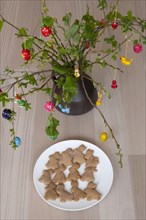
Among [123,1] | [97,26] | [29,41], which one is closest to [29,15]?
[123,1]

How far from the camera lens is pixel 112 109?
2.71 ft

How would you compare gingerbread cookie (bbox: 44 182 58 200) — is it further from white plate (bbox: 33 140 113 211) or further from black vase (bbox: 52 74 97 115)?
black vase (bbox: 52 74 97 115)

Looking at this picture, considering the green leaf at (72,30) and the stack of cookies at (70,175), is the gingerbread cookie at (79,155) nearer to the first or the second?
the stack of cookies at (70,175)

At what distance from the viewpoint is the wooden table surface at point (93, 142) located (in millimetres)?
672

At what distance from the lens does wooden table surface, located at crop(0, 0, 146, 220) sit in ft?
2.21

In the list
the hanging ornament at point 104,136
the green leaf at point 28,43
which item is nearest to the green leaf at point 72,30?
the green leaf at point 28,43

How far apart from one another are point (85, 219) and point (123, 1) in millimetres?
874

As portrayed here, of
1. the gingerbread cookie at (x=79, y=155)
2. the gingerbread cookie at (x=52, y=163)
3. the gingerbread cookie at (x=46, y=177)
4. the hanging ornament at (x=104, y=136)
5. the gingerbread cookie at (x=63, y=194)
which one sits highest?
the hanging ornament at (x=104, y=136)

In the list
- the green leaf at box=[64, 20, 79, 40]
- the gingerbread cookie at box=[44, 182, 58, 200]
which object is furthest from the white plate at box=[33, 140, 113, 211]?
the green leaf at box=[64, 20, 79, 40]

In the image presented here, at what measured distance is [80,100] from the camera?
2.43 feet

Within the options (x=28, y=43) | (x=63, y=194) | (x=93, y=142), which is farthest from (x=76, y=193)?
(x=28, y=43)

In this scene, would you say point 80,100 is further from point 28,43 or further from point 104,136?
point 28,43

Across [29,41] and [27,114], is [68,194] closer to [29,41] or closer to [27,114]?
[27,114]

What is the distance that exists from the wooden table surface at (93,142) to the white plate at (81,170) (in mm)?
20
